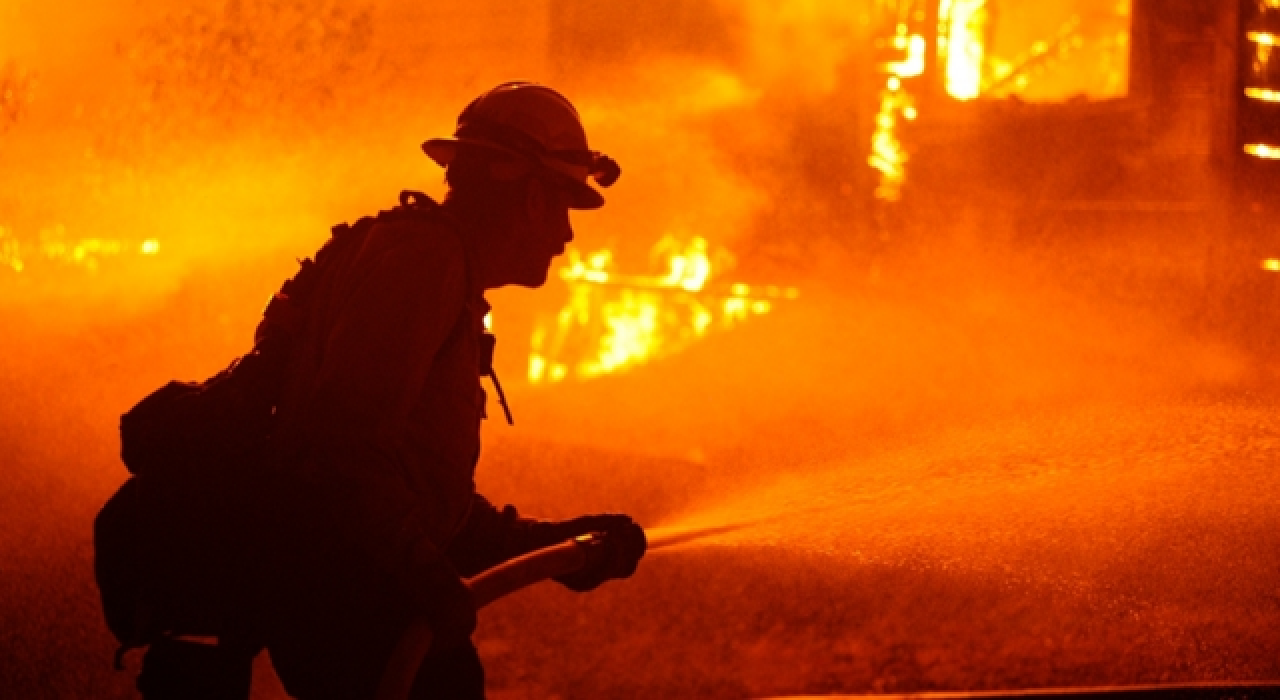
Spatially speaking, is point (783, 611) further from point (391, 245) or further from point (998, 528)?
point (391, 245)

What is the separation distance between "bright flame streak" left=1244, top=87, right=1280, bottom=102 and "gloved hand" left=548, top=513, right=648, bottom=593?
7.19m

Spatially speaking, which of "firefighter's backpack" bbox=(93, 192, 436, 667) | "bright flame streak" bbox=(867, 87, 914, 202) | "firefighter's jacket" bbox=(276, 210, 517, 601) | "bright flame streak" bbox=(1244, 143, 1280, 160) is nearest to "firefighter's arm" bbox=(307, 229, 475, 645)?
"firefighter's jacket" bbox=(276, 210, 517, 601)

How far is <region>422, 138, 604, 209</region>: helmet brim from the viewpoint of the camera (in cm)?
263

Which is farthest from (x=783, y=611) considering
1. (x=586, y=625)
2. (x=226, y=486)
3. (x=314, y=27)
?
(x=314, y=27)

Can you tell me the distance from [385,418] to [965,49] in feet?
28.2

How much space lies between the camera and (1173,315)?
8984 millimetres

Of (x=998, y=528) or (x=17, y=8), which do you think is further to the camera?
(x=17, y=8)

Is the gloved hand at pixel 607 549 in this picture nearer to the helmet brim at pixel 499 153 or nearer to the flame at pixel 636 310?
the helmet brim at pixel 499 153

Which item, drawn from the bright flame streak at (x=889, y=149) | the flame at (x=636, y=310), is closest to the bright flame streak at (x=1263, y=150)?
the bright flame streak at (x=889, y=149)

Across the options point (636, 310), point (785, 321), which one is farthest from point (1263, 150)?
point (636, 310)

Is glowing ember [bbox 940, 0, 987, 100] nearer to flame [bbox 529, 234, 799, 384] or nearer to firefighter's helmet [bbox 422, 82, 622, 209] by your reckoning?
flame [bbox 529, 234, 799, 384]

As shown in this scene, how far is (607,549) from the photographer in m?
2.83

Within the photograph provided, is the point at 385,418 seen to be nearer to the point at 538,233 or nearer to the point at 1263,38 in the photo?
the point at 538,233

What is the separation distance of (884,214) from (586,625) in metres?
5.14
